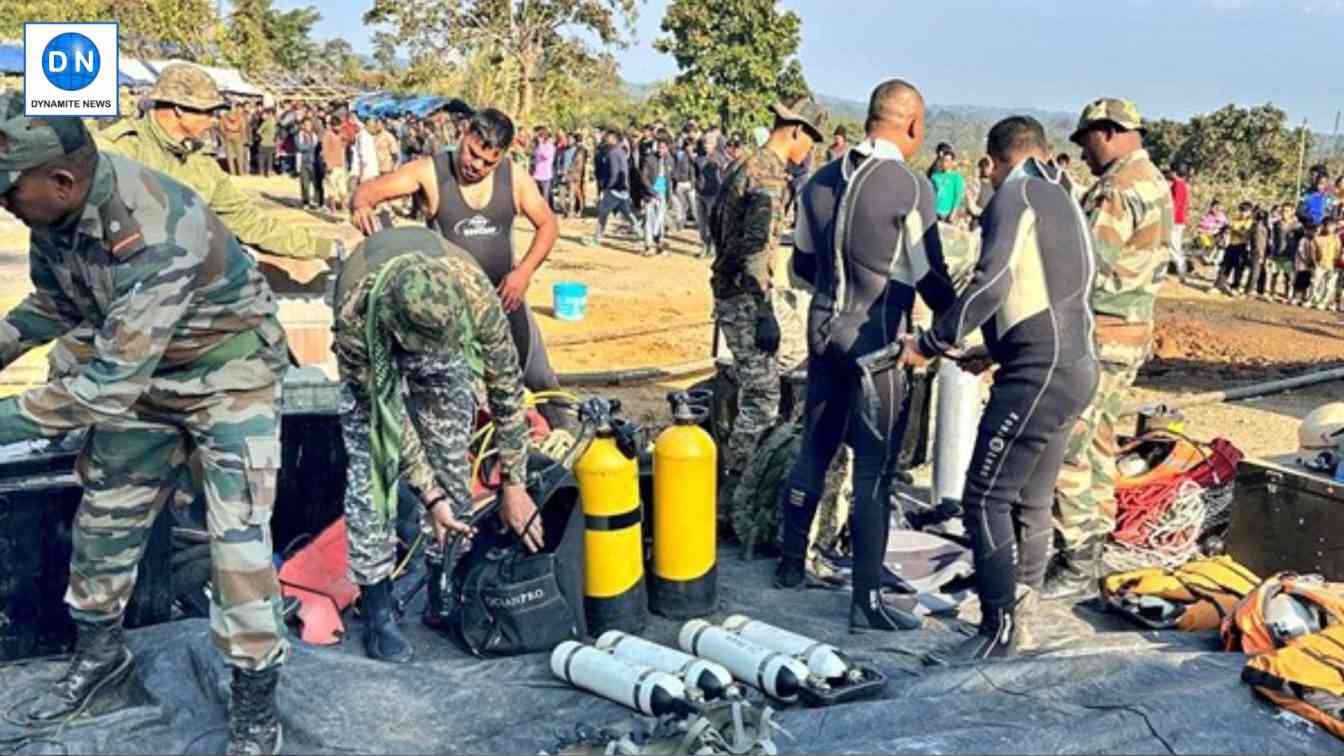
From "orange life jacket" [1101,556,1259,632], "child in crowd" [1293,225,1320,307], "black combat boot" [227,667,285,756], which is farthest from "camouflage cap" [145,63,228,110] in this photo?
"child in crowd" [1293,225,1320,307]

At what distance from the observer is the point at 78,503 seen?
394 cm

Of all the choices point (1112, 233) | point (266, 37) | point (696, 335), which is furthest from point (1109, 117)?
point (266, 37)

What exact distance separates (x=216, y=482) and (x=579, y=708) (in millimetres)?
1311

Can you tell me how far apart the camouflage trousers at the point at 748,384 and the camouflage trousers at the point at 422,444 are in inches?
67.6

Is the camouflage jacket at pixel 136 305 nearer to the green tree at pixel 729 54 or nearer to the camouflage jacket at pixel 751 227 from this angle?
the camouflage jacket at pixel 751 227

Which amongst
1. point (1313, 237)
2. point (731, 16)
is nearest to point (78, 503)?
point (1313, 237)

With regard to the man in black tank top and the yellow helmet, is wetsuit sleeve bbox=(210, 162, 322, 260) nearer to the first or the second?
the man in black tank top

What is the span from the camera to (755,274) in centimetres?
572

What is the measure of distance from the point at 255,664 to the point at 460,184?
2.57 metres

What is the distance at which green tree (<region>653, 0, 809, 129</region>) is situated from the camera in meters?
37.8

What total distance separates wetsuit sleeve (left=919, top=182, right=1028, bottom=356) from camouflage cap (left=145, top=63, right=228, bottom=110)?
3336 millimetres

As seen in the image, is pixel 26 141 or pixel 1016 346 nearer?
pixel 26 141

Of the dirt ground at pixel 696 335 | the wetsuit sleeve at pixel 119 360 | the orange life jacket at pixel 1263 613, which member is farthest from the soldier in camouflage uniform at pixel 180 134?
the orange life jacket at pixel 1263 613

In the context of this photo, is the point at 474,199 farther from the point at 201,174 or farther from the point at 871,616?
the point at 871,616
